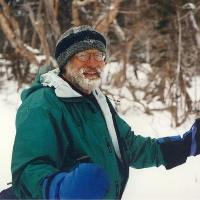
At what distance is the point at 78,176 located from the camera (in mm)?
1077

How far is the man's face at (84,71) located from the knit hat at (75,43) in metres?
0.03

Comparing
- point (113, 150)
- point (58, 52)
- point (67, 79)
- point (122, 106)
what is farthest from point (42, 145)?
point (122, 106)

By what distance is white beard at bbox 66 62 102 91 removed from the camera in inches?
68.3

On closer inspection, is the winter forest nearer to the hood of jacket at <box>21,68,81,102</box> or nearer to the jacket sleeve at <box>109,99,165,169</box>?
the jacket sleeve at <box>109,99,165,169</box>

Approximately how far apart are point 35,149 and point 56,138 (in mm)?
120

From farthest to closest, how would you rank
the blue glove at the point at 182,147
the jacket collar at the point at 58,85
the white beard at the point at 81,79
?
the blue glove at the point at 182,147 < the white beard at the point at 81,79 < the jacket collar at the point at 58,85

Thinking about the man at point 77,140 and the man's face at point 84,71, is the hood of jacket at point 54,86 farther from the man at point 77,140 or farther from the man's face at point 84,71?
the man's face at point 84,71

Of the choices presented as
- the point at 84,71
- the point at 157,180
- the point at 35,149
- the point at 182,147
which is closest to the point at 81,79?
the point at 84,71

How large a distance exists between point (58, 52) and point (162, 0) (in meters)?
3.75

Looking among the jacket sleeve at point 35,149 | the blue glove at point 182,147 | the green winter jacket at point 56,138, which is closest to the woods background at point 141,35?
the blue glove at point 182,147

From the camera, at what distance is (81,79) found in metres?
1.73

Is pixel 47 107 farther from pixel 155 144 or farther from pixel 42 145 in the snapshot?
pixel 155 144

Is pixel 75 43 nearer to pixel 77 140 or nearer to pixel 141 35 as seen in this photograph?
pixel 77 140

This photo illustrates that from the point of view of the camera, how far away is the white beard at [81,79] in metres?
1.73
